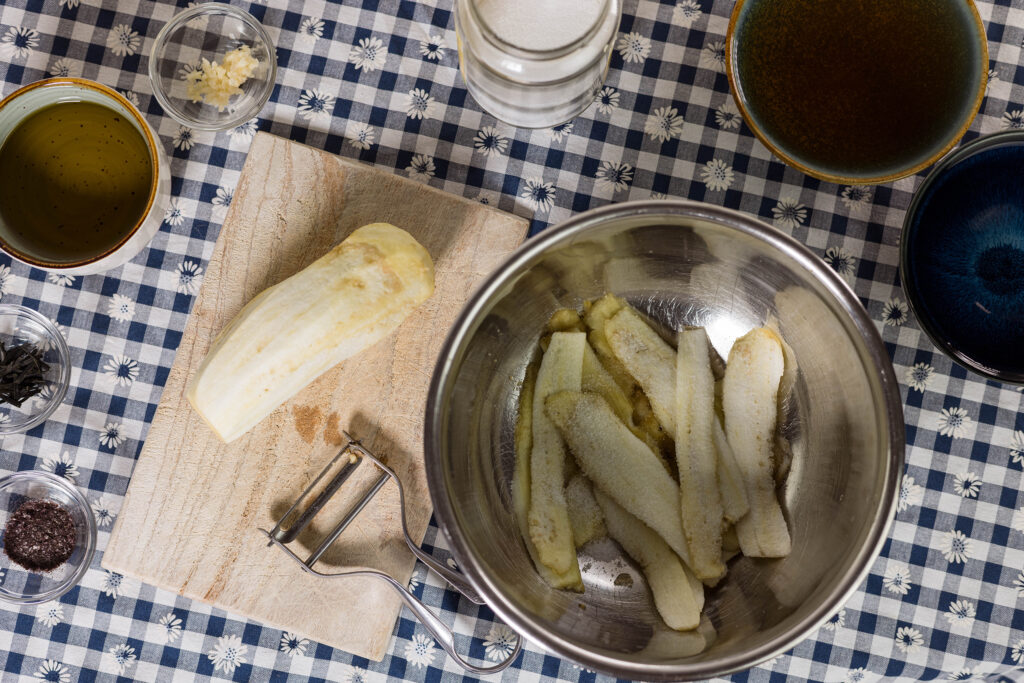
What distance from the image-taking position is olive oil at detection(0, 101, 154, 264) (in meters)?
0.86

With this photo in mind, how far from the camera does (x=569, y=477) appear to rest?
843mm

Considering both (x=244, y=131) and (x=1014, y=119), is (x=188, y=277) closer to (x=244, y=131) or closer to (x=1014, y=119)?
(x=244, y=131)

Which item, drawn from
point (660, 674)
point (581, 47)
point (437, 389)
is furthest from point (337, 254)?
point (660, 674)

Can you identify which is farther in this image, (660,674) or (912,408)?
(912,408)

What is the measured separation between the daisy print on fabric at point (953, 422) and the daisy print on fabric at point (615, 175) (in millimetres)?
477

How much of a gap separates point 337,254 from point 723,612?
0.56m

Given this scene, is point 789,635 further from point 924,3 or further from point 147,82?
point 147,82

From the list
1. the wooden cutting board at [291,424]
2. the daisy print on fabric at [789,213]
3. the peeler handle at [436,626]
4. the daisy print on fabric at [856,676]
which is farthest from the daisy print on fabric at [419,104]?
the daisy print on fabric at [856,676]

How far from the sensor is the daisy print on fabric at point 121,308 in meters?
0.94

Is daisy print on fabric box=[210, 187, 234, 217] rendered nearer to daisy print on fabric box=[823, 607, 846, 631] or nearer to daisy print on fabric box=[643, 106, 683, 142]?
A: daisy print on fabric box=[643, 106, 683, 142]

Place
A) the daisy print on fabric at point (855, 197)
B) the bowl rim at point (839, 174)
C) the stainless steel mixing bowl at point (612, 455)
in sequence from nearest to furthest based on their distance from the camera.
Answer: the stainless steel mixing bowl at point (612, 455), the bowl rim at point (839, 174), the daisy print on fabric at point (855, 197)

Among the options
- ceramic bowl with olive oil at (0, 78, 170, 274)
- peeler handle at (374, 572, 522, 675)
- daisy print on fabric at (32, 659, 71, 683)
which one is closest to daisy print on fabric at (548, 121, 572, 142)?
ceramic bowl with olive oil at (0, 78, 170, 274)

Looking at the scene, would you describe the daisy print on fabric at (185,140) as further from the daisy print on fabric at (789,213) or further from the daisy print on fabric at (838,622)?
the daisy print on fabric at (838,622)

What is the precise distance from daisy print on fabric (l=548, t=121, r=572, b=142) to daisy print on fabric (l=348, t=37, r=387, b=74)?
23cm
